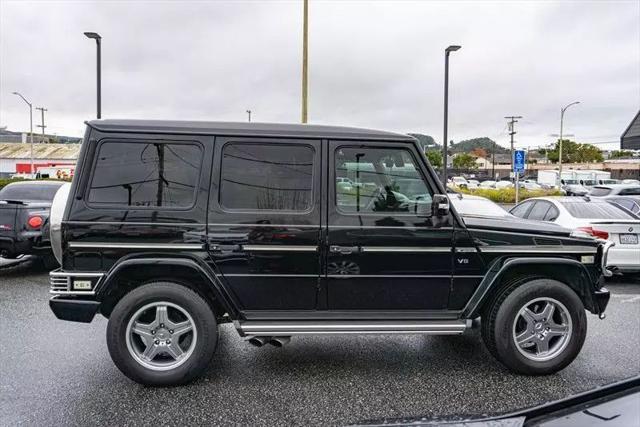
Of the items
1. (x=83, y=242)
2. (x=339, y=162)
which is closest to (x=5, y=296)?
(x=83, y=242)

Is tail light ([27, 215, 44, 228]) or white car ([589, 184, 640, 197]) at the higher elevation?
white car ([589, 184, 640, 197])

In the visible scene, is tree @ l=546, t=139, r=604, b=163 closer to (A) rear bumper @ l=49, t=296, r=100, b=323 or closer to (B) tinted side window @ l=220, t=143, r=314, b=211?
(B) tinted side window @ l=220, t=143, r=314, b=211

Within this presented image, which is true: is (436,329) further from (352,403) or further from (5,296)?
(5,296)

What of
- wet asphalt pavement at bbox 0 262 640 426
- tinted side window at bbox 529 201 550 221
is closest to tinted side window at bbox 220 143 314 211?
wet asphalt pavement at bbox 0 262 640 426

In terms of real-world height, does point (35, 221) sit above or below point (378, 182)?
below

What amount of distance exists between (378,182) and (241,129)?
1.23 meters

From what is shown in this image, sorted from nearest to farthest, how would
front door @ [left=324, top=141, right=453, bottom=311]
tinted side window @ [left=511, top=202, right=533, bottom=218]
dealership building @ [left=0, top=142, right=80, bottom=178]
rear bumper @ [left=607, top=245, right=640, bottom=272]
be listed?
front door @ [left=324, top=141, right=453, bottom=311], rear bumper @ [left=607, top=245, right=640, bottom=272], tinted side window @ [left=511, top=202, right=533, bottom=218], dealership building @ [left=0, top=142, right=80, bottom=178]

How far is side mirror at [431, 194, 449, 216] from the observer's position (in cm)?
398

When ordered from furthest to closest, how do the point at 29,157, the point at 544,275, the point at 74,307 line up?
1. the point at 29,157
2. the point at 544,275
3. the point at 74,307

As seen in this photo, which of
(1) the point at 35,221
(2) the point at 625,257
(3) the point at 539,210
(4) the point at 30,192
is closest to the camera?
(2) the point at 625,257

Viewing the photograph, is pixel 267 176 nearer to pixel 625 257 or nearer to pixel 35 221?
pixel 35 221

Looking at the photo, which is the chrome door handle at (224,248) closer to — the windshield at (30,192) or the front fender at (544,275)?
the front fender at (544,275)

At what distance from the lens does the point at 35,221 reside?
8102 mm

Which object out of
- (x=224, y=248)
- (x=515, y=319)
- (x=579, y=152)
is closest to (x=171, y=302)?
(x=224, y=248)
